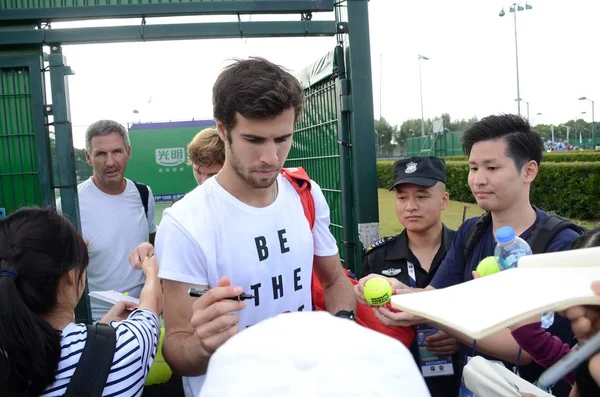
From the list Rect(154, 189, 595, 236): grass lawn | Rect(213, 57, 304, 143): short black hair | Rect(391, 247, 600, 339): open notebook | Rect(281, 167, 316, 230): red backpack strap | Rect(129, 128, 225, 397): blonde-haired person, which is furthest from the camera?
Rect(154, 189, 595, 236): grass lawn

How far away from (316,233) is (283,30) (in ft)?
5.23

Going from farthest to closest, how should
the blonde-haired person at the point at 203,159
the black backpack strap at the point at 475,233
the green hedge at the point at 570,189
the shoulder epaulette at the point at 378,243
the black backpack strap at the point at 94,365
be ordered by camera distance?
the green hedge at the point at 570,189 → the blonde-haired person at the point at 203,159 → the shoulder epaulette at the point at 378,243 → the black backpack strap at the point at 475,233 → the black backpack strap at the point at 94,365

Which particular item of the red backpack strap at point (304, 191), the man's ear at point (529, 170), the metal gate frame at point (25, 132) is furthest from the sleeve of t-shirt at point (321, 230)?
the metal gate frame at point (25, 132)

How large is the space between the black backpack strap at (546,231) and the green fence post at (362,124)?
1.26m

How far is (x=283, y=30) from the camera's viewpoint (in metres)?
3.36

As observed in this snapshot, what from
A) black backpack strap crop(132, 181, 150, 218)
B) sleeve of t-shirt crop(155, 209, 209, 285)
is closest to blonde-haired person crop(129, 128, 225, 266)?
black backpack strap crop(132, 181, 150, 218)

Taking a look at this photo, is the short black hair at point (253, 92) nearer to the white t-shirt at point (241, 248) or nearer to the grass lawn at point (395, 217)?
the white t-shirt at point (241, 248)

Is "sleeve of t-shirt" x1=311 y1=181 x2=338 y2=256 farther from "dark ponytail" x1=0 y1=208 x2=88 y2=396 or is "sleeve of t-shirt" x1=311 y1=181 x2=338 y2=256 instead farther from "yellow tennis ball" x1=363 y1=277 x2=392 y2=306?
"dark ponytail" x1=0 y1=208 x2=88 y2=396

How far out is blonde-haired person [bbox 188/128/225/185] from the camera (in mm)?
3633

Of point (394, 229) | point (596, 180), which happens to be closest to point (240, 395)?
point (394, 229)

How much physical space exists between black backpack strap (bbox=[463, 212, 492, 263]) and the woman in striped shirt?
1.62 m

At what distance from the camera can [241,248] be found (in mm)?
2039

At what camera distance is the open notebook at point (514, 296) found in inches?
42.5

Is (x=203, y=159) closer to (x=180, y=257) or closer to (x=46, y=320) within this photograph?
(x=180, y=257)
